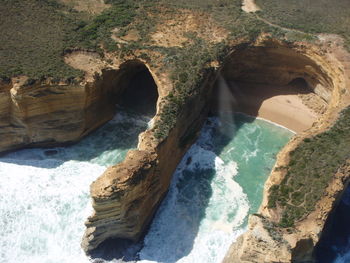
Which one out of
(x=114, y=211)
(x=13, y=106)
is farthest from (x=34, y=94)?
(x=114, y=211)

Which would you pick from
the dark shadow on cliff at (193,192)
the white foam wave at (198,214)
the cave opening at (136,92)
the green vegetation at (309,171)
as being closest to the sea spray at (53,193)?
the cave opening at (136,92)

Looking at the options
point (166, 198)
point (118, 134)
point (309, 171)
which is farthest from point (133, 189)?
point (309, 171)

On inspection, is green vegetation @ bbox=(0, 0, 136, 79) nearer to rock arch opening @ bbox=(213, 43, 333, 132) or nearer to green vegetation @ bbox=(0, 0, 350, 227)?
green vegetation @ bbox=(0, 0, 350, 227)

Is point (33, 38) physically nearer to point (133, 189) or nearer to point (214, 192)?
point (133, 189)

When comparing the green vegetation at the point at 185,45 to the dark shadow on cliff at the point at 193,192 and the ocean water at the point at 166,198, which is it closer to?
the dark shadow on cliff at the point at 193,192

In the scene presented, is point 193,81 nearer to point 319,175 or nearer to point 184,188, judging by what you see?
point 184,188

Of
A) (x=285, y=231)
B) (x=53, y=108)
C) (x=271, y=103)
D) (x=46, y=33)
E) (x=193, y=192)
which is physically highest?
(x=46, y=33)
